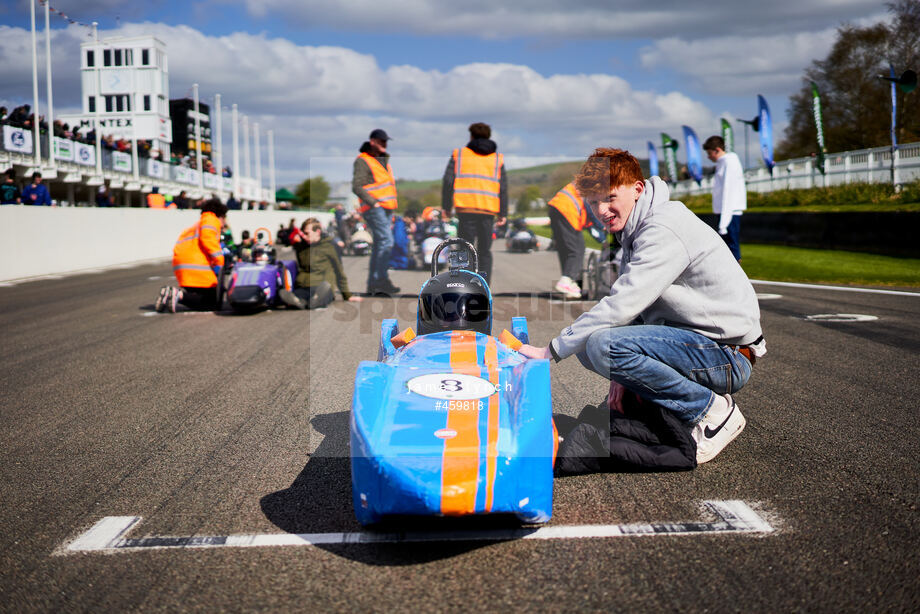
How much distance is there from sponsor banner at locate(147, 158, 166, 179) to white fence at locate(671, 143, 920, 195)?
27.5m

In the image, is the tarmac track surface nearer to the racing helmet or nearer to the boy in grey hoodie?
the boy in grey hoodie

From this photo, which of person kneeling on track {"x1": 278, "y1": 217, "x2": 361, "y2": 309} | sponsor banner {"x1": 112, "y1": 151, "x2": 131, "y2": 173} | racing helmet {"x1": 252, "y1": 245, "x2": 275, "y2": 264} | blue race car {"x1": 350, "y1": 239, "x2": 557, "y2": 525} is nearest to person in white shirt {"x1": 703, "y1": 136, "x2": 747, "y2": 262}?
person kneeling on track {"x1": 278, "y1": 217, "x2": 361, "y2": 309}

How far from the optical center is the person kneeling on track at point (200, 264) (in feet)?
32.0

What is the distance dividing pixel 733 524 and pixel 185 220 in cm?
2750

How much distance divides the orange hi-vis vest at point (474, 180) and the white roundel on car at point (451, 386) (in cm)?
665

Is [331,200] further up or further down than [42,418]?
further up

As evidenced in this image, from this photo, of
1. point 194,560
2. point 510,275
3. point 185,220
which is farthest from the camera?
point 185,220

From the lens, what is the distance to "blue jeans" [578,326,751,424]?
3.61 m

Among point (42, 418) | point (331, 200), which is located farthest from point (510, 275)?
point (42, 418)

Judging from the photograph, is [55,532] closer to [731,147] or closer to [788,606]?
[788,606]

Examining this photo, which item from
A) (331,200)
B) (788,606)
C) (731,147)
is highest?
(731,147)

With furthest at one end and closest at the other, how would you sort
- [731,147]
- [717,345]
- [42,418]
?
[731,147] < [42,418] < [717,345]

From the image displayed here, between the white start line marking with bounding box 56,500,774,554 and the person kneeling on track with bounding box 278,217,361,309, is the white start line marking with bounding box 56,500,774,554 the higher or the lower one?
the lower one

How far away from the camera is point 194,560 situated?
281 centimetres
